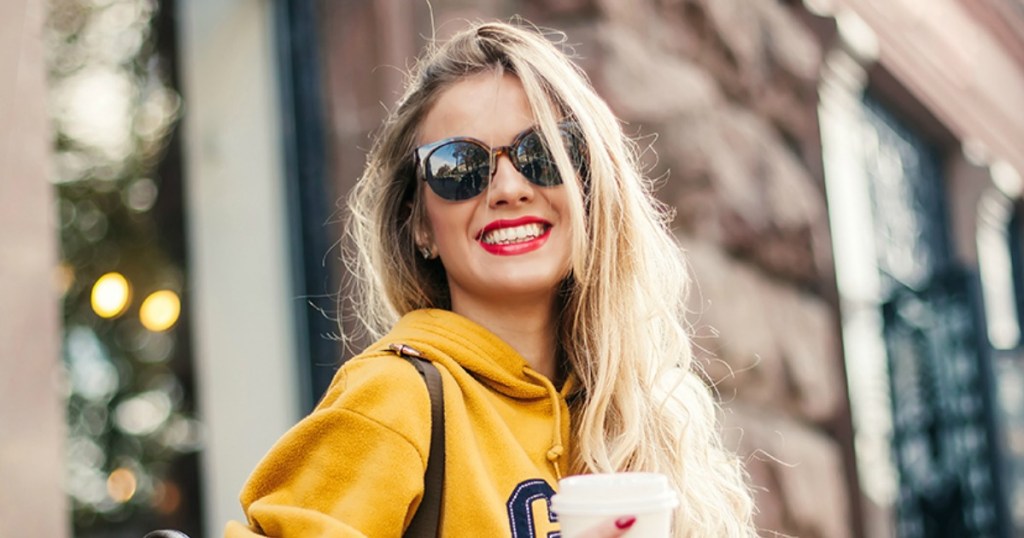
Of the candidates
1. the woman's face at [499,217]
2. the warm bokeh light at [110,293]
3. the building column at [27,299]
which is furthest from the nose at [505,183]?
the warm bokeh light at [110,293]

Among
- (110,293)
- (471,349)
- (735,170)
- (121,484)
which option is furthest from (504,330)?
(121,484)

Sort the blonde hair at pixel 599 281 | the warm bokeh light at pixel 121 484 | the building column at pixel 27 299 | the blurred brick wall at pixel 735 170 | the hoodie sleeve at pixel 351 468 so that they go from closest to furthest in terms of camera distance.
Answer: the hoodie sleeve at pixel 351 468 < the blonde hair at pixel 599 281 < the building column at pixel 27 299 < the blurred brick wall at pixel 735 170 < the warm bokeh light at pixel 121 484

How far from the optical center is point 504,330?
2.03 m

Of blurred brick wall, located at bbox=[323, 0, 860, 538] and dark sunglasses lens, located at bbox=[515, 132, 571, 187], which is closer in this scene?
dark sunglasses lens, located at bbox=[515, 132, 571, 187]

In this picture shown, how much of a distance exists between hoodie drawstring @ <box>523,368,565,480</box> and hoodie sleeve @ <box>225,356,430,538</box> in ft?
0.81

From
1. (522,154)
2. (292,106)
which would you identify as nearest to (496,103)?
(522,154)

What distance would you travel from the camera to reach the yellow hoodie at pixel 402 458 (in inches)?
63.9

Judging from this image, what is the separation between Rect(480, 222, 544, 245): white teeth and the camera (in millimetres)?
1948

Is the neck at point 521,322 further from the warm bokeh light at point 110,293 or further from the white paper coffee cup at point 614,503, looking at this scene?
the warm bokeh light at point 110,293

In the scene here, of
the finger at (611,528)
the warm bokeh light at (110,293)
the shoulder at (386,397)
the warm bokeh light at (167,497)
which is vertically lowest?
the warm bokeh light at (167,497)

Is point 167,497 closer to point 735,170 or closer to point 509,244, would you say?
point 735,170

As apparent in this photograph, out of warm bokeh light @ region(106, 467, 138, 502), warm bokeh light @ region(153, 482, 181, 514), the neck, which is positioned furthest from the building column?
warm bokeh light @ region(106, 467, 138, 502)

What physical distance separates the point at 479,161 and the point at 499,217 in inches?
3.3

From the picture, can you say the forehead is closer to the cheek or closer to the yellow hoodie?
the cheek
